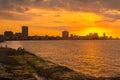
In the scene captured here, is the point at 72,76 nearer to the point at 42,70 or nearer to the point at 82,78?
the point at 82,78

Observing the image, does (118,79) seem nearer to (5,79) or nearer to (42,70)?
(42,70)

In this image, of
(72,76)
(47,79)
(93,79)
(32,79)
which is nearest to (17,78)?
(32,79)

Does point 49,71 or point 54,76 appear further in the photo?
point 49,71

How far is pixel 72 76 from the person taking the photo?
40.7 meters

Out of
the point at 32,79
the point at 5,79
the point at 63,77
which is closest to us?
the point at 5,79

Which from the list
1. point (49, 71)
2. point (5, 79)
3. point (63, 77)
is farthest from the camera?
point (49, 71)

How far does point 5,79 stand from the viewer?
34.3 m

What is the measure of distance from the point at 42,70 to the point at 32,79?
37.2 ft

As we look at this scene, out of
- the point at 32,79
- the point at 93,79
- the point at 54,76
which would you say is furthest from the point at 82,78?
the point at 32,79

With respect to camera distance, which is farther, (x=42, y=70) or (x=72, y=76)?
(x=42, y=70)

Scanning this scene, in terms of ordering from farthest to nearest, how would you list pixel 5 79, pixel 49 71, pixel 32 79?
pixel 49 71 → pixel 32 79 → pixel 5 79

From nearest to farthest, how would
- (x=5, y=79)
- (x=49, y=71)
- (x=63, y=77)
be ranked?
(x=5, y=79)
(x=63, y=77)
(x=49, y=71)

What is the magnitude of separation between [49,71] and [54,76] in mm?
4751

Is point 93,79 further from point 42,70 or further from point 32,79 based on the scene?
point 42,70
